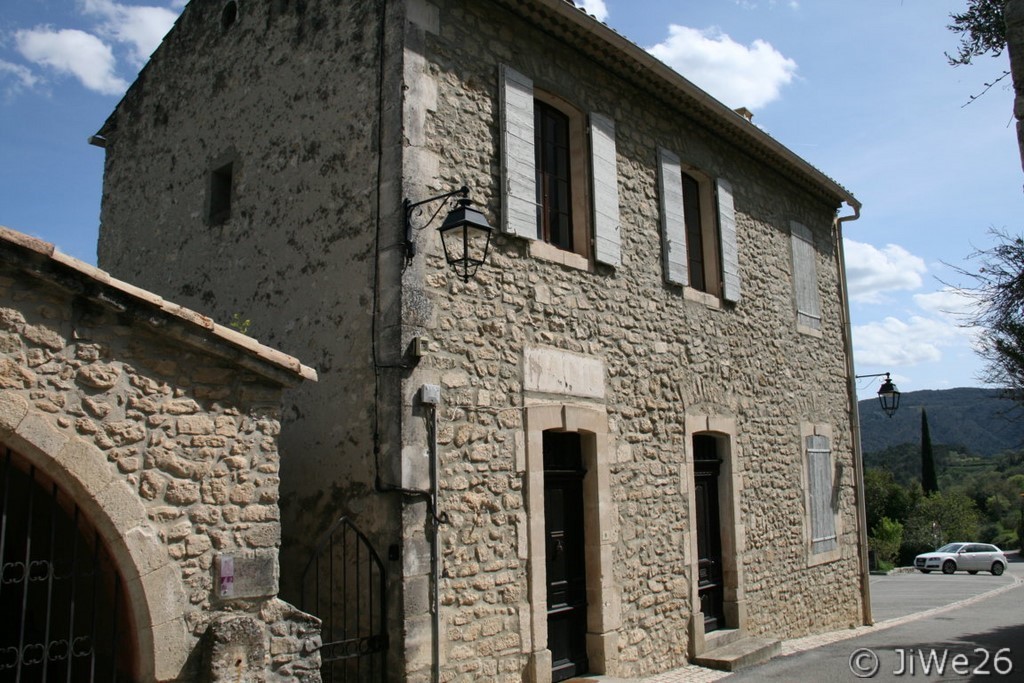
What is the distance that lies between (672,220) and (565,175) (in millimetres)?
1583

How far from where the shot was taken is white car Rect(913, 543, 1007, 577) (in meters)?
26.9

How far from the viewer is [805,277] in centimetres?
1180

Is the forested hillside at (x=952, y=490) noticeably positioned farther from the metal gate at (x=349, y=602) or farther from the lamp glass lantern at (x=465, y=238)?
the metal gate at (x=349, y=602)

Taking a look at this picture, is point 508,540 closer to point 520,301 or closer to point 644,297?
point 520,301

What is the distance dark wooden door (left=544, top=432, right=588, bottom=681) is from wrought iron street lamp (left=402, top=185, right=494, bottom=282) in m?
1.78

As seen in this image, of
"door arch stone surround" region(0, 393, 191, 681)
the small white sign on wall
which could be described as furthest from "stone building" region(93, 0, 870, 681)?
"door arch stone surround" region(0, 393, 191, 681)

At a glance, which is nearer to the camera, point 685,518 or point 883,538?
point 685,518

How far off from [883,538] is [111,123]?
97.2 feet

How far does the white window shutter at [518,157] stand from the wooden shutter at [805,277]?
18.7 ft

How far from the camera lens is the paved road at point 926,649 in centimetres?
781

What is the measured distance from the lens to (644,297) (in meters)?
8.36

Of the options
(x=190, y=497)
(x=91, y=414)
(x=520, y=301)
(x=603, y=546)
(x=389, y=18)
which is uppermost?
(x=389, y=18)

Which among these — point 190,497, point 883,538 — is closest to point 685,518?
point 190,497

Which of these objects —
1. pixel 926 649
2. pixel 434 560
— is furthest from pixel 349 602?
pixel 926 649
